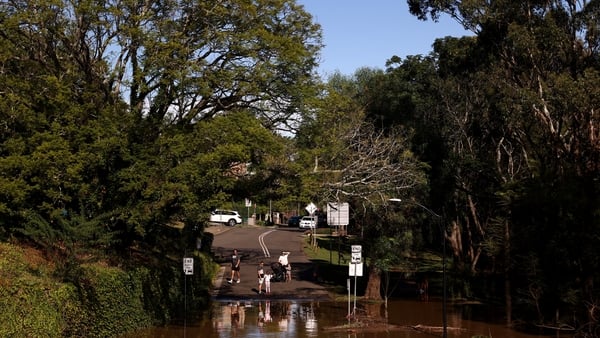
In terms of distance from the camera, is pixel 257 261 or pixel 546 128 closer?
pixel 546 128

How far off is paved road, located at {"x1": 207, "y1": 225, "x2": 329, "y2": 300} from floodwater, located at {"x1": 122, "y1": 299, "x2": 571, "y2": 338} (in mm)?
2624

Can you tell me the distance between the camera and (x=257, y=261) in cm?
4791

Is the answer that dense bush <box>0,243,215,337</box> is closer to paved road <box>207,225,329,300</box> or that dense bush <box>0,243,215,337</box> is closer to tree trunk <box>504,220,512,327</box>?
paved road <box>207,225,329,300</box>

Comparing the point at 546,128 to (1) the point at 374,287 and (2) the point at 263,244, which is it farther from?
(2) the point at 263,244

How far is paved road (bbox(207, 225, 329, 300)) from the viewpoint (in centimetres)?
3684

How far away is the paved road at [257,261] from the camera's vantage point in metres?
36.8

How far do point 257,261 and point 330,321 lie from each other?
A: 804 inches

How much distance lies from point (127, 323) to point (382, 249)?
14.5 meters

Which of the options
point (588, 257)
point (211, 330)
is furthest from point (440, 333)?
point (211, 330)

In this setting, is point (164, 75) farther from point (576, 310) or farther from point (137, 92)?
point (576, 310)

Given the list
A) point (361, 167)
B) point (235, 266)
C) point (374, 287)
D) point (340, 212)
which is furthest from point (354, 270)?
point (235, 266)

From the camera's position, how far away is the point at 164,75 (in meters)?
24.7

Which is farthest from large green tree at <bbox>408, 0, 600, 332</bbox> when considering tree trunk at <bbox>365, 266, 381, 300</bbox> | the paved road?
the paved road

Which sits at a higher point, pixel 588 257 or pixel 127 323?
pixel 588 257
